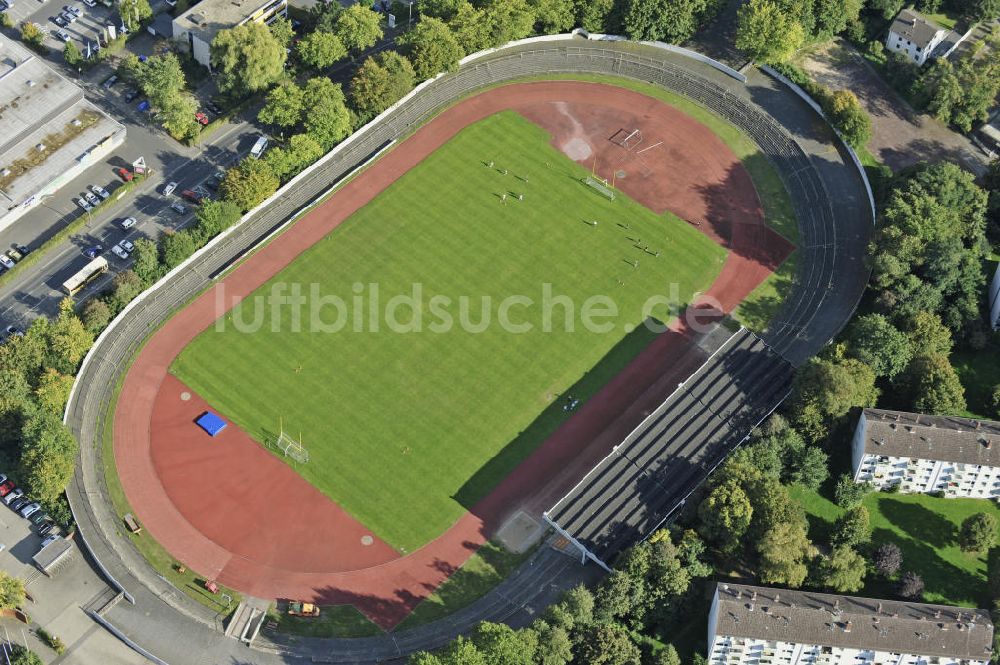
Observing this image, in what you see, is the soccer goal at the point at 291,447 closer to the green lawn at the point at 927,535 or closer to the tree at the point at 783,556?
the tree at the point at 783,556

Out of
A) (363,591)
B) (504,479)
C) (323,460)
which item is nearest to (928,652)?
(504,479)

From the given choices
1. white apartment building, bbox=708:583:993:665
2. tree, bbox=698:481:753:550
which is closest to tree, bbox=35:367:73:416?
tree, bbox=698:481:753:550

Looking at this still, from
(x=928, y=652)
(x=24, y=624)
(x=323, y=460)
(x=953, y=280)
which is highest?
(x=953, y=280)

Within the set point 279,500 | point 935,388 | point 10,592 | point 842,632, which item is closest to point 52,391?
point 10,592

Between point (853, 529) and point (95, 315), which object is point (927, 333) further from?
point (95, 315)

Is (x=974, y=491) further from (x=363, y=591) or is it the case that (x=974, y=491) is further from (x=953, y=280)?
(x=363, y=591)

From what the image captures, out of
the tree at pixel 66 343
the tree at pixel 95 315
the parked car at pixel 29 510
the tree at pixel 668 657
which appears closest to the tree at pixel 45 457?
the parked car at pixel 29 510

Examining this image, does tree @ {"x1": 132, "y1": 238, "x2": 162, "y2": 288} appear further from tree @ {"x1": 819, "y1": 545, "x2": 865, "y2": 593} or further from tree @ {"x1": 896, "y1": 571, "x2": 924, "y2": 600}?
tree @ {"x1": 896, "y1": 571, "x2": 924, "y2": 600}
